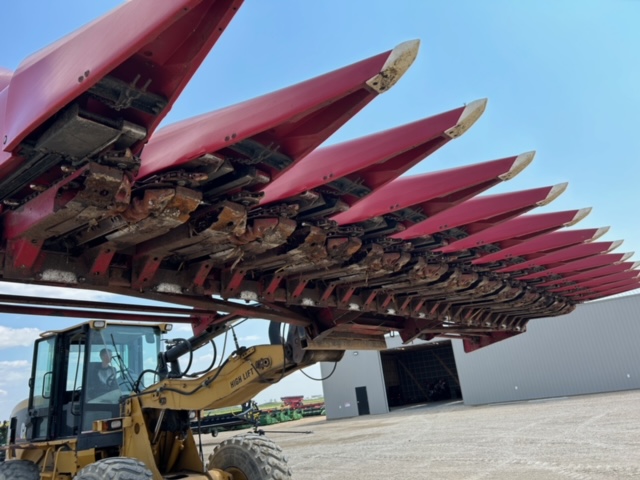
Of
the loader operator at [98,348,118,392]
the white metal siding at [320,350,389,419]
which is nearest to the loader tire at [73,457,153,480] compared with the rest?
the loader operator at [98,348,118,392]

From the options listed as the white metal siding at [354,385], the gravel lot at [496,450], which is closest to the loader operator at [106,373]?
the gravel lot at [496,450]

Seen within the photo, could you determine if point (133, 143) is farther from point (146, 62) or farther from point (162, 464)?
point (162, 464)

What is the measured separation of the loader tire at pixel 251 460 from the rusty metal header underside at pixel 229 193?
1292 mm

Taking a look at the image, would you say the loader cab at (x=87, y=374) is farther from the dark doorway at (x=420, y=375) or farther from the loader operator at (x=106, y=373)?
the dark doorway at (x=420, y=375)

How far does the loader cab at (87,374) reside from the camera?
5672mm

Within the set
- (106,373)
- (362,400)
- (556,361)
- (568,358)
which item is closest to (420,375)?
(362,400)

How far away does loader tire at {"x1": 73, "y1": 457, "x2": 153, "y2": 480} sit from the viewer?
4.29 metres

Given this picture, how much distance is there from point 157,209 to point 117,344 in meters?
3.71

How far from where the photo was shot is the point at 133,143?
7.74 ft

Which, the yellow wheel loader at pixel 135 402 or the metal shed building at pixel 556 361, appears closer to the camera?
the yellow wheel loader at pixel 135 402

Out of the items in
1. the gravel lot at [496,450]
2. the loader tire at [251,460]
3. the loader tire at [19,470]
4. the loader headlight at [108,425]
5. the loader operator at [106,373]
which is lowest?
the gravel lot at [496,450]

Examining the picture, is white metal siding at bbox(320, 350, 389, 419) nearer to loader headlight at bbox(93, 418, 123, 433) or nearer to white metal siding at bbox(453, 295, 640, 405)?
white metal siding at bbox(453, 295, 640, 405)

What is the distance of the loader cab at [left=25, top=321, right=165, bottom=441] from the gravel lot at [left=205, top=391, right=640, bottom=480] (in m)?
4.27

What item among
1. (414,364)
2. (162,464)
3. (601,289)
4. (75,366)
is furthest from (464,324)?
(414,364)
